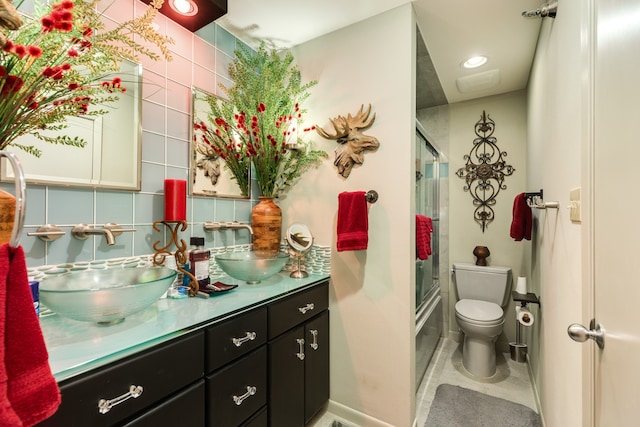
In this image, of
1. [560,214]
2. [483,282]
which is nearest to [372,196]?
[560,214]

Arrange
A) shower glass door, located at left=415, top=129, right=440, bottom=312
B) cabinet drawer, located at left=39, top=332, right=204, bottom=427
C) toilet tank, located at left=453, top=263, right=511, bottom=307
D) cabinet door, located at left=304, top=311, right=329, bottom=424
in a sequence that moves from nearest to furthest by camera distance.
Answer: cabinet drawer, located at left=39, top=332, right=204, bottom=427
cabinet door, located at left=304, top=311, right=329, bottom=424
shower glass door, located at left=415, top=129, right=440, bottom=312
toilet tank, located at left=453, top=263, right=511, bottom=307

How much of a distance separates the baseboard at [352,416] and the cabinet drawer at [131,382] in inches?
44.0

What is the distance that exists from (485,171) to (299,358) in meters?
2.40

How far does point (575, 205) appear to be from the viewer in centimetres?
94

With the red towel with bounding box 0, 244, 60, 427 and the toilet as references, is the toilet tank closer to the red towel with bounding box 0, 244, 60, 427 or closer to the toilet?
the toilet

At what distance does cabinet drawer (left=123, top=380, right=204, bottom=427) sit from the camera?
0.82 meters

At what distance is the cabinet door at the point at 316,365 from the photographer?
1.53 m

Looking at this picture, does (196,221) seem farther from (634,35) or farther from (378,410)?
(634,35)

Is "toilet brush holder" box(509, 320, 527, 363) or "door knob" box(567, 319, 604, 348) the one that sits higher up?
"door knob" box(567, 319, 604, 348)

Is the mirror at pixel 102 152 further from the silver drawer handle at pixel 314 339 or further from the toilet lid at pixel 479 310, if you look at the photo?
the toilet lid at pixel 479 310

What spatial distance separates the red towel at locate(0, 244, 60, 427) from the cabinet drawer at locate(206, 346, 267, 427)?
1.93 ft

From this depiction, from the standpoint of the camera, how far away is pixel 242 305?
115cm

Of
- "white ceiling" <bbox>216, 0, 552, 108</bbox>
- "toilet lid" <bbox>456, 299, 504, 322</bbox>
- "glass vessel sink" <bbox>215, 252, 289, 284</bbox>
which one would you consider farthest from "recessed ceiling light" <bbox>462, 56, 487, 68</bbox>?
"glass vessel sink" <bbox>215, 252, 289, 284</bbox>

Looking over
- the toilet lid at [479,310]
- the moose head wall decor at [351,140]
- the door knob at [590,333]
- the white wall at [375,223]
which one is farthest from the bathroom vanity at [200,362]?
the toilet lid at [479,310]
